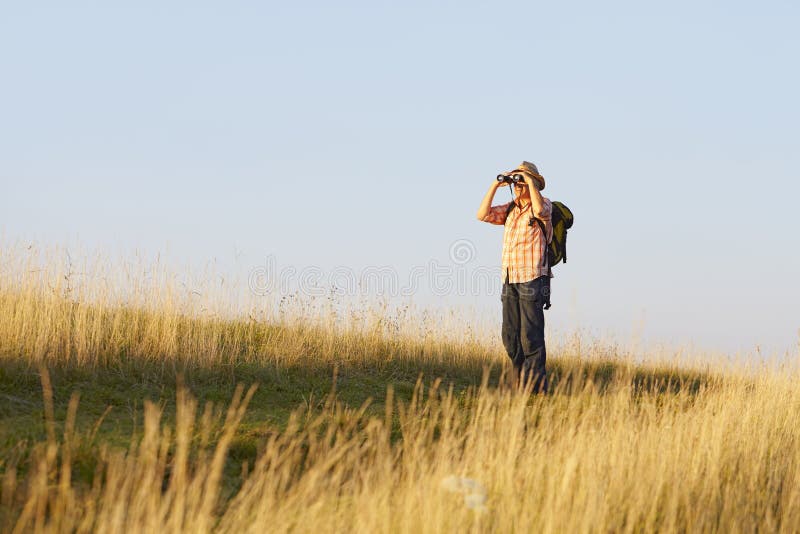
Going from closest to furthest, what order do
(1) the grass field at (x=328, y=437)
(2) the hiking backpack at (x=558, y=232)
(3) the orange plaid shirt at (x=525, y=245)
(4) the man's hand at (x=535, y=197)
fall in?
(1) the grass field at (x=328, y=437)
(4) the man's hand at (x=535, y=197)
(3) the orange plaid shirt at (x=525, y=245)
(2) the hiking backpack at (x=558, y=232)

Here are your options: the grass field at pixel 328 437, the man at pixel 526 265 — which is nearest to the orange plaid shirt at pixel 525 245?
the man at pixel 526 265

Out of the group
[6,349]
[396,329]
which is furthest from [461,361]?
[6,349]

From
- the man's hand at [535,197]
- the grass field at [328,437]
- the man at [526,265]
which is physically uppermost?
the man's hand at [535,197]

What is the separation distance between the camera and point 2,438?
4918 mm

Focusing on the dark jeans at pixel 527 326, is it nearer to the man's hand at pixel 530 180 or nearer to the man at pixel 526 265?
the man at pixel 526 265

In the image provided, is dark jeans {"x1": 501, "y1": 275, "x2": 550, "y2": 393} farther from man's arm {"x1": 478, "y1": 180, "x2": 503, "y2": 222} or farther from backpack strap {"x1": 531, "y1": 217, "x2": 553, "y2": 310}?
man's arm {"x1": 478, "y1": 180, "x2": 503, "y2": 222}

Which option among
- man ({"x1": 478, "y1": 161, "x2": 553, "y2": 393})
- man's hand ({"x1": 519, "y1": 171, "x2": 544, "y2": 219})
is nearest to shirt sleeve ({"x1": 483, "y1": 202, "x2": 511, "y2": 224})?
man ({"x1": 478, "y1": 161, "x2": 553, "y2": 393})

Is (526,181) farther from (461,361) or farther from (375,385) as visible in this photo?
(461,361)

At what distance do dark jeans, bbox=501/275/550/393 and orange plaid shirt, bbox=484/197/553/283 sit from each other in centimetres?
10

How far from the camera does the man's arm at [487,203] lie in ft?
26.2

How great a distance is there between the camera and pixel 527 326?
25.9 feet

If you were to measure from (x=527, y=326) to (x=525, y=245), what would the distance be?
0.81 meters

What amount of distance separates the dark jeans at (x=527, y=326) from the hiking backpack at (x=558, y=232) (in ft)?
0.73

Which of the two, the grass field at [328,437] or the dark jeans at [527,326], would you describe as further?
the dark jeans at [527,326]
